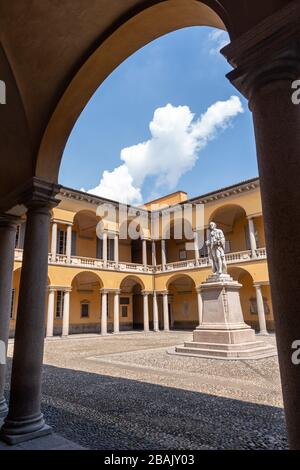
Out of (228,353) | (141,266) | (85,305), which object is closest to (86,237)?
(141,266)

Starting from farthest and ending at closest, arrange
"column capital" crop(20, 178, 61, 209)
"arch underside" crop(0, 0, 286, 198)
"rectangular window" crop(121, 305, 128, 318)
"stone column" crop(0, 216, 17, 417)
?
"rectangular window" crop(121, 305, 128, 318)
"stone column" crop(0, 216, 17, 417)
"column capital" crop(20, 178, 61, 209)
"arch underside" crop(0, 0, 286, 198)

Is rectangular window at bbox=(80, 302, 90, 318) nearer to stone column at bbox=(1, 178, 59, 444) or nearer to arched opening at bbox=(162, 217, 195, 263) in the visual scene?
arched opening at bbox=(162, 217, 195, 263)

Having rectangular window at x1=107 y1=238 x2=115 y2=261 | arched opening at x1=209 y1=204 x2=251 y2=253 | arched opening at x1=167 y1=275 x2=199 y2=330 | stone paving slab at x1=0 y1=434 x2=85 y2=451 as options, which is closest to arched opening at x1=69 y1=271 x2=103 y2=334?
rectangular window at x1=107 y1=238 x2=115 y2=261

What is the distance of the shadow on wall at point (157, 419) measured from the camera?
3.49 metres

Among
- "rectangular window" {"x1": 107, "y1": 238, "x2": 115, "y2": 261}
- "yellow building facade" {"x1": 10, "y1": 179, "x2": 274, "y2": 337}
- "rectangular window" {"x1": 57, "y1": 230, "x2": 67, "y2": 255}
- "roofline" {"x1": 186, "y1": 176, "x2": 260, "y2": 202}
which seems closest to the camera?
"yellow building facade" {"x1": 10, "y1": 179, "x2": 274, "y2": 337}

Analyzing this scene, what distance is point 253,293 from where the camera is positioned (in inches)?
975

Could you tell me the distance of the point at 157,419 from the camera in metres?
4.36

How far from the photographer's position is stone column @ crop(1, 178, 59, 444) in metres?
3.34

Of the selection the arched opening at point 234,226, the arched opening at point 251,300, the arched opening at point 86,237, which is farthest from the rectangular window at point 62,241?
the arched opening at point 251,300

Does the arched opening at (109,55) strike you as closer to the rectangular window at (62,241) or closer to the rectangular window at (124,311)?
the rectangular window at (62,241)

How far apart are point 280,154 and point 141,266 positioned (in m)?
25.6

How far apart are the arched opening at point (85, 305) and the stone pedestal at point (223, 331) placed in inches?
569

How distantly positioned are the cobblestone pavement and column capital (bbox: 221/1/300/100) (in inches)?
135

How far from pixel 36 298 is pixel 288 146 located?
3.03 m
